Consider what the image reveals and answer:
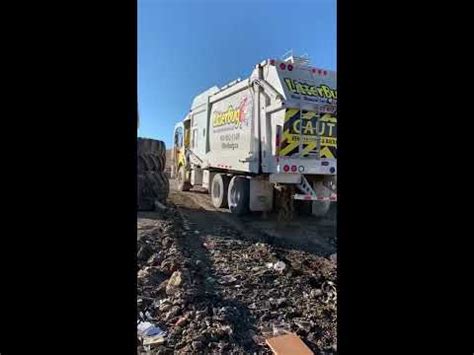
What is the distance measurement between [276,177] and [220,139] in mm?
2634

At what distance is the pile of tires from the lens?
8195 mm

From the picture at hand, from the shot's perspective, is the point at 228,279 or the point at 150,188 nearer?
the point at 228,279

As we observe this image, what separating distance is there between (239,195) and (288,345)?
5.51 meters

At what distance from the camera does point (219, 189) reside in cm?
913

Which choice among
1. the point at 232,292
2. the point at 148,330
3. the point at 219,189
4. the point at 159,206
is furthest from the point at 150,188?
the point at 148,330

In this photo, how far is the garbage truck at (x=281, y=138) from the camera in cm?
670

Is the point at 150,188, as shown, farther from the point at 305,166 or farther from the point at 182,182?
the point at 182,182

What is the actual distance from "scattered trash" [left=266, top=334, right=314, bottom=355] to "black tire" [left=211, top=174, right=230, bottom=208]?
6.35 m

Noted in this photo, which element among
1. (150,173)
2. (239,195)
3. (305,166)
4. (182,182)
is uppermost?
(305,166)

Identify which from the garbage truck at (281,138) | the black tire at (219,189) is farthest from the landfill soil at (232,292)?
the black tire at (219,189)

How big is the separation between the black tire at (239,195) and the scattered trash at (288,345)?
5262 millimetres
